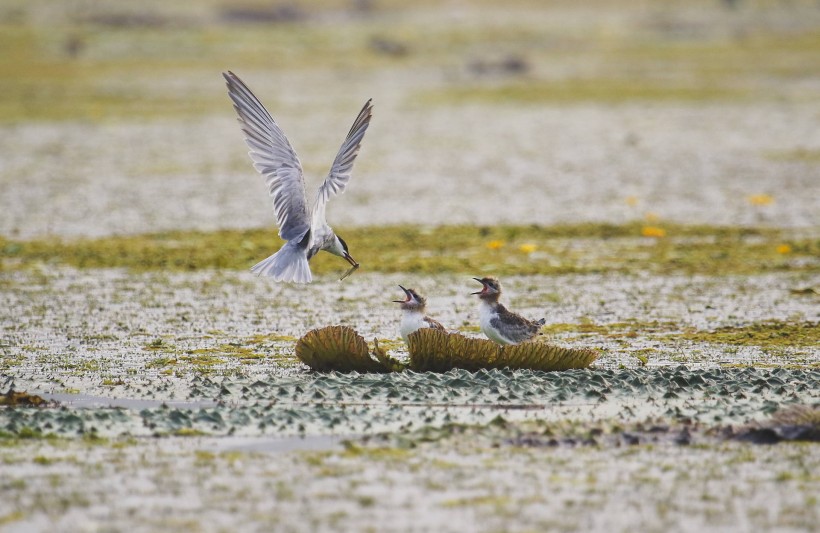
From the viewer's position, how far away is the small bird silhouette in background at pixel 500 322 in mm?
7996

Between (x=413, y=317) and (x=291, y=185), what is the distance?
1.90m

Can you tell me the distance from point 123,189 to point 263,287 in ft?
22.6

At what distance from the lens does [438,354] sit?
732cm

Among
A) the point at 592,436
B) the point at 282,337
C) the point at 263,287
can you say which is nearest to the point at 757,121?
the point at 263,287

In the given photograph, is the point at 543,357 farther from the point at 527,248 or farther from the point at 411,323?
the point at 527,248

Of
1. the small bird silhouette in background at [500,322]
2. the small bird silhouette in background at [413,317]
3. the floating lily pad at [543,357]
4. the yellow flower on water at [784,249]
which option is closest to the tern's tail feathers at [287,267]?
the small bird silhouette in background at [413,317]

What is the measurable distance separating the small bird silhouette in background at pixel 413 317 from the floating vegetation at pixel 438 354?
39 centimetres

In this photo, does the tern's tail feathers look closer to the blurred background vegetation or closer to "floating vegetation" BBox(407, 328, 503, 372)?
"floating vegetation" BBox(407, 328, 503, 372)

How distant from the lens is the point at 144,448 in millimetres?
5941

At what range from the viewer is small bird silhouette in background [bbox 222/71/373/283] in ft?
28.3

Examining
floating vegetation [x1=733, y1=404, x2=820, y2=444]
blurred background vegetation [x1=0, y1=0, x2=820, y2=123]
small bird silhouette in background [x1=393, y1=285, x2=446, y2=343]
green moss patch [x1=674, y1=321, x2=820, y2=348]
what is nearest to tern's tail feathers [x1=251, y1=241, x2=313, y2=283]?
small bird silhouette in background [x1=393, y1=285, x2=446, y2=343]

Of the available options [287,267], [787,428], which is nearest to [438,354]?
[287,267]

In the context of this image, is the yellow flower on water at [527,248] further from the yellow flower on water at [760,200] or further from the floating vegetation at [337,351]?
the floating vegetation at [337,351]

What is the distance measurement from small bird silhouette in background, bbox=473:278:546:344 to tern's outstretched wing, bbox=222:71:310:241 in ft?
5.85
